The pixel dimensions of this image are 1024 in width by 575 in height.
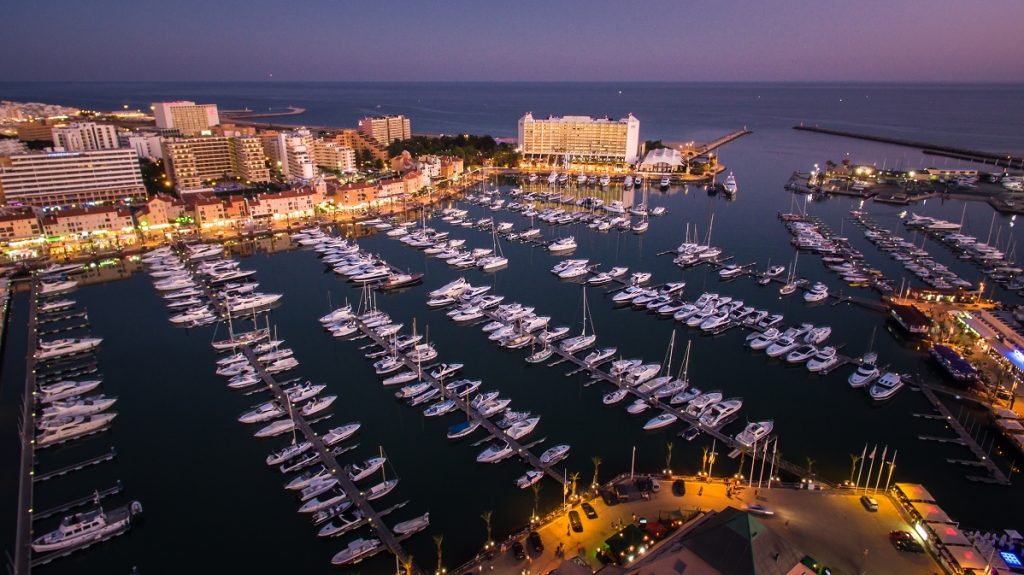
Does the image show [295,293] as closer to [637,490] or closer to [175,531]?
[175,531]

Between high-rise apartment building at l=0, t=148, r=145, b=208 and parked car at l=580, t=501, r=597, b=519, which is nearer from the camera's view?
parked car at l=580, t=501, r=597, b=519

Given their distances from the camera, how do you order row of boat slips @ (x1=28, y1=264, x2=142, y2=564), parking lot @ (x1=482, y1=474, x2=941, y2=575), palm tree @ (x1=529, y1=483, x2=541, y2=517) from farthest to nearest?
palm tree @ (x1=529, y1=483, x2=541, y2=517) → row of boat slips @ (x1=28, y1=264, x2=142, y2=564) → parking lot @ (x1=482, y1=474, x2=941, y2=575)

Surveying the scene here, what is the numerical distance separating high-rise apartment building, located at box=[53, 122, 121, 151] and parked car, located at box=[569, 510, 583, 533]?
6568 cm

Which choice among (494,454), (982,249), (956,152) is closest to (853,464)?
(494,454)

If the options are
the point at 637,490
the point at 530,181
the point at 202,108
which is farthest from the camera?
the point at 202,108

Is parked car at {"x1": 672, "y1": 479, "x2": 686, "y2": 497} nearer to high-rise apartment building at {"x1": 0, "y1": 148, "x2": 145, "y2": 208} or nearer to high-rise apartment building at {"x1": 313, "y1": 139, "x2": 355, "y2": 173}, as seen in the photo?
high-rise apartment building at {"x1": 0, "y1": 148, "x2": 145, "y2": 208}

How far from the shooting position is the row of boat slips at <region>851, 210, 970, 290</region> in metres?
30.3

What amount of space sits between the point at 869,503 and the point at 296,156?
58.3m

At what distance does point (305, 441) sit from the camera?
60.8ft

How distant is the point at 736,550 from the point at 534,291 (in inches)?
859

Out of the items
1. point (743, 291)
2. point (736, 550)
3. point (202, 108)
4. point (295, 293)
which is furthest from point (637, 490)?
point (202, 108)

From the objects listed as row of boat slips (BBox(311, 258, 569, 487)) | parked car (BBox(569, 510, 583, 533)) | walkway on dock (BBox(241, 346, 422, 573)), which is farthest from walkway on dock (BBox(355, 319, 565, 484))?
walkway on dock (BBox(241, 346, 422, 573))

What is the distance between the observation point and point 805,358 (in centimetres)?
2367

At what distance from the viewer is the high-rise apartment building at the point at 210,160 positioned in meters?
55.3
